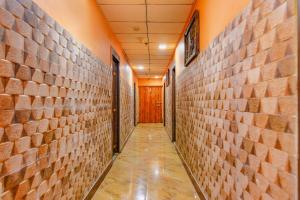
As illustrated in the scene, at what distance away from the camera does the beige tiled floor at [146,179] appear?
284 cm

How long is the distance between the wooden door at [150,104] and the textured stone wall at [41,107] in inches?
393

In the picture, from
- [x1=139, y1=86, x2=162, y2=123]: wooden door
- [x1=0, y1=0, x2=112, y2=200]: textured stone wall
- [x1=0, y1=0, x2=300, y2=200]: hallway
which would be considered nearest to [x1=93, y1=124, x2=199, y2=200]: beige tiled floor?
[x1=0, y1=0, x2=300, y2=200]: hallway

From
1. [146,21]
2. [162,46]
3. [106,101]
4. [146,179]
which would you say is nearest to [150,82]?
[162,46]

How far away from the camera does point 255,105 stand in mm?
1282

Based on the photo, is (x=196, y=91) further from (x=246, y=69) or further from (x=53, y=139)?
(x=53, y=139)

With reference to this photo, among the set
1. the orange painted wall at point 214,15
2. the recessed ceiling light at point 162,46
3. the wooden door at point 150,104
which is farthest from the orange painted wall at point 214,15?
the wooden door at point 150,104

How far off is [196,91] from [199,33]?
759mm

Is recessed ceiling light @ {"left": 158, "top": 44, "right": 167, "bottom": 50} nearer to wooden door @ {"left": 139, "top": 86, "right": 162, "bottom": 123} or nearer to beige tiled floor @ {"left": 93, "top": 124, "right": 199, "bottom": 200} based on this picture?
beige tiled floor @ {"left": 93, "top": 124, "right": 199, "bottom": 200}

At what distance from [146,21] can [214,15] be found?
1772 mm

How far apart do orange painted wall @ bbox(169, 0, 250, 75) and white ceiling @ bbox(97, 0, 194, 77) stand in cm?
42

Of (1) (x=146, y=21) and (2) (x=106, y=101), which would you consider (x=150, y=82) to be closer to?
(1) (x=146, y=21)

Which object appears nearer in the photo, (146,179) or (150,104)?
(146,179)

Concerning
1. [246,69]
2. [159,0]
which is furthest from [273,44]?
[159,0]

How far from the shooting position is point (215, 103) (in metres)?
2.10
